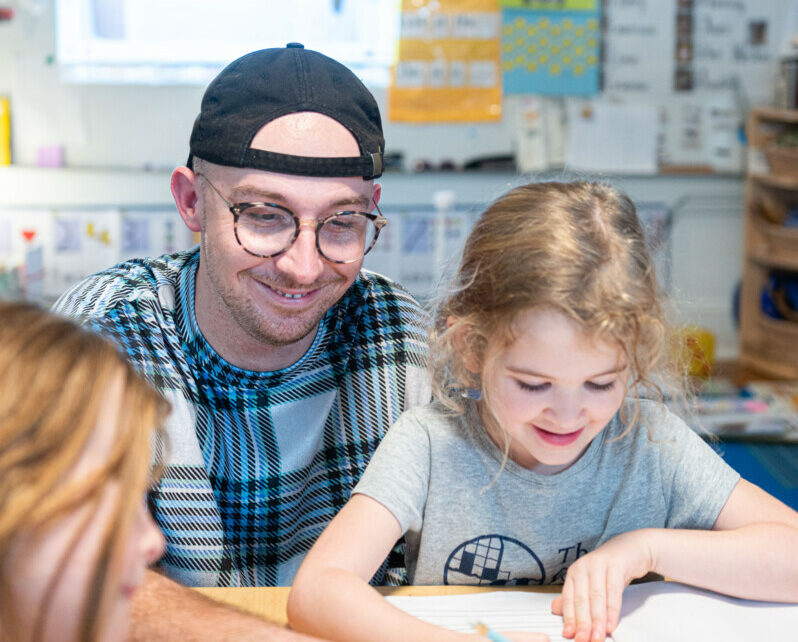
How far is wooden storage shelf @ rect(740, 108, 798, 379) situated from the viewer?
12.1ft

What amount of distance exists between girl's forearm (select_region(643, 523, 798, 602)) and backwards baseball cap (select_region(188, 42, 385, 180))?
0.60 meters

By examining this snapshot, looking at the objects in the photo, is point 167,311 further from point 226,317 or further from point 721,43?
point 721,43

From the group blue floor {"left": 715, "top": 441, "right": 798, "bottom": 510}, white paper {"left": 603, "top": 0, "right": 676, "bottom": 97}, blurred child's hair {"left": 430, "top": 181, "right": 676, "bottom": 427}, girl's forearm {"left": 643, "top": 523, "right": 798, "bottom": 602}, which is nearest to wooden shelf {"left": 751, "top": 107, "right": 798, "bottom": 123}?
white paper {"left": 603, "top": 0, "right": 676, "bottom": 97}

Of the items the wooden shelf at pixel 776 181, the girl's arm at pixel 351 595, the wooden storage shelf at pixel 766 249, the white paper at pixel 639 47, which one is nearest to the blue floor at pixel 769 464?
the wooden storage shelf at pixel 766 249

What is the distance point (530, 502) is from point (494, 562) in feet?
0.27

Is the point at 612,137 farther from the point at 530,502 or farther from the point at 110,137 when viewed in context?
the point at 530,502

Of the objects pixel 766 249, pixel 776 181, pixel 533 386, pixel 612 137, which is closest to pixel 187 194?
pixel 533 386

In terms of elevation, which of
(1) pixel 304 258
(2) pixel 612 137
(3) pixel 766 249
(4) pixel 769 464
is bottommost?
(4) pixel 769 464

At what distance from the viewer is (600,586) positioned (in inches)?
33.2

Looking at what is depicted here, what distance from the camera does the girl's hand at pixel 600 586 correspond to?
0.81 metres

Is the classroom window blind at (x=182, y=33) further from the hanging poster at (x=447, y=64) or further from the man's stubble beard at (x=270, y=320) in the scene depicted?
the man's stubble beard at (x=270, y=320)

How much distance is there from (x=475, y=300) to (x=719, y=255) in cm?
329

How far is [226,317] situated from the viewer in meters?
1.20

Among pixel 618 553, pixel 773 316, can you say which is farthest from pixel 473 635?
pixel 773 316
